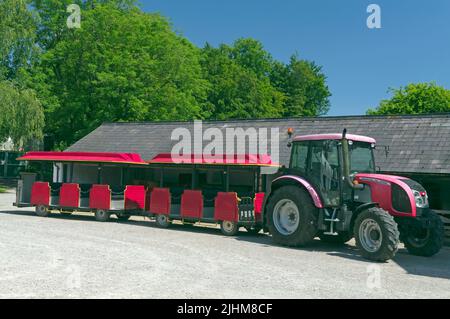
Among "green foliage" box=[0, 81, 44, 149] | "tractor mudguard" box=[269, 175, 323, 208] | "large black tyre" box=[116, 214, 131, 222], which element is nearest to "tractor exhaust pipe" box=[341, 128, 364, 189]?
"tractor mudguard" box=[269, 175, 323, 208]

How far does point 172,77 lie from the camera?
39000mm

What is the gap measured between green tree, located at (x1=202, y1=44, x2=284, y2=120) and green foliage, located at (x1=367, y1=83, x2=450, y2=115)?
12.8 metres

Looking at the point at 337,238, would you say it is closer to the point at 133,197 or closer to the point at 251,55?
the point at 133,197

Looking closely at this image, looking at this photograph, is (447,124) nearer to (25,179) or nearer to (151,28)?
(25,179)

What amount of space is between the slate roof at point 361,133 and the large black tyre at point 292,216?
2312 mm

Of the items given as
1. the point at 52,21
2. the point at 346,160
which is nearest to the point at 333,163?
the point at 346,160

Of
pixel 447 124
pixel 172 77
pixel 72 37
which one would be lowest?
pixel 447 124

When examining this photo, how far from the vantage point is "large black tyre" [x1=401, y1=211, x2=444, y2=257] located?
12.3 m

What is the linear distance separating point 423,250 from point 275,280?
200 inches

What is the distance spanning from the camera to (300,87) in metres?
61.4

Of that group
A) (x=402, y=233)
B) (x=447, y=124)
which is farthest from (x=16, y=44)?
(x=402, y=233)

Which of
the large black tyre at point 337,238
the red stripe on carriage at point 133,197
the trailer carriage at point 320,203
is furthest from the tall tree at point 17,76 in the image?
the large black tyre at point 337,238

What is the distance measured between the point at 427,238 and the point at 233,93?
38.2 m

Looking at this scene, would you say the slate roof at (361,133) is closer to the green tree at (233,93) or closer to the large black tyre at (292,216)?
the large black tyre at (292,216)
